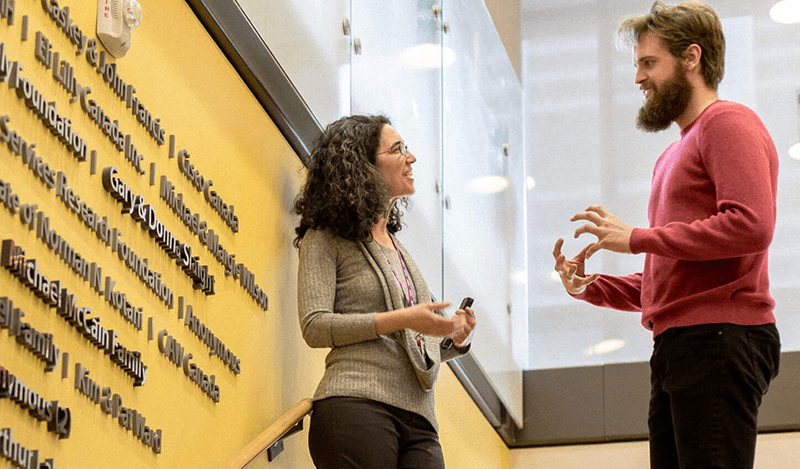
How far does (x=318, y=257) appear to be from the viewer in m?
2.84

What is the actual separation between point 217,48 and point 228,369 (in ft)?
2.75

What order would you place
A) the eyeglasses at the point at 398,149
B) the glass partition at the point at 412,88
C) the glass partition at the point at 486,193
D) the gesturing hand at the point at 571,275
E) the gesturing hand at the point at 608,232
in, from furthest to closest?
the glass partition at the point at 486,193 < the glass partition at the point at 412,88 < the eyeglasses at the point at 398,149 < the gesturing hand at the point at 571,275 < the gesturing hand at the point at 608,232

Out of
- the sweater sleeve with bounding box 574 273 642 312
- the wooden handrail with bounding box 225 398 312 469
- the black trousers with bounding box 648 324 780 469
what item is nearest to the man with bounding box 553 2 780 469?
the black trousers with bounding box 648 324 780 469

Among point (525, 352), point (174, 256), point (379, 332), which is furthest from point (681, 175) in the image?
point (525, 352)

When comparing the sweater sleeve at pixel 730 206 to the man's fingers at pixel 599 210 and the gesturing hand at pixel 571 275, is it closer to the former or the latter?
the man's fingers at pixel 599 210

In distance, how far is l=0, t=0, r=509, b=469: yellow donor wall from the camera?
1.92 m

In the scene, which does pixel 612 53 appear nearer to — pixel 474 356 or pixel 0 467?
pixel 474 356

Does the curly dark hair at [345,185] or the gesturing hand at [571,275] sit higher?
the curly dark hair at [345,185]

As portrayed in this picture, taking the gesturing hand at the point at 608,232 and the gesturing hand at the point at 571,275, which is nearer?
the gesturing hand at the point at 608,232

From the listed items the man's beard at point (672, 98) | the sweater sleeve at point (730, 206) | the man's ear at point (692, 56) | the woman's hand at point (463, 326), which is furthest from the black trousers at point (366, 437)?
the man's ear at point (692, 56)

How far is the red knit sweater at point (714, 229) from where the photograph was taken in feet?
7.70

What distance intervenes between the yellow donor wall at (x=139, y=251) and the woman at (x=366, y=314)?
179 mm

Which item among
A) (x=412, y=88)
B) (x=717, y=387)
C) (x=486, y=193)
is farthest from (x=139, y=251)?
(x=486, y=193)

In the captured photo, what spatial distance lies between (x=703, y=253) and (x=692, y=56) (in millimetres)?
570
